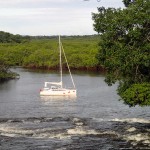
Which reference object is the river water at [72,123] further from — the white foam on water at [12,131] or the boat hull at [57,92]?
the boat hull at [57,92]

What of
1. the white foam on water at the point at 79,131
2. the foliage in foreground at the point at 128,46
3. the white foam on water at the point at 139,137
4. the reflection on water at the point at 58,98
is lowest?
the reflection on water at the point at 58,98

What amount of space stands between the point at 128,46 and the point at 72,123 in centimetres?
1347

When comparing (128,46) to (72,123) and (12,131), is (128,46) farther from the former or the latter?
(12,131)

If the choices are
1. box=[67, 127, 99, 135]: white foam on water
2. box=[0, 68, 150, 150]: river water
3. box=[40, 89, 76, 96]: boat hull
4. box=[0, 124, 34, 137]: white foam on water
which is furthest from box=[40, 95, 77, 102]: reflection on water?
box=[67, 127, 99, 135]: white foam on water

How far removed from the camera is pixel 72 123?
46656 mm

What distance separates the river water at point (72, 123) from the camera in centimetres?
3703

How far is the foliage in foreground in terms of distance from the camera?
35531 mm

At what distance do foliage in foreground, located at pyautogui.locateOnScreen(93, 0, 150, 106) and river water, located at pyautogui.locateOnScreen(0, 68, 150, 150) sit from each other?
4.36m

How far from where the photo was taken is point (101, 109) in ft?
191

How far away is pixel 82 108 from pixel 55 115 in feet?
22.8

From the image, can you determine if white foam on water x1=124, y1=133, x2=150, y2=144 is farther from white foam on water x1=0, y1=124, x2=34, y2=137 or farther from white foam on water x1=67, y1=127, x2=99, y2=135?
white foam on water x1=0, y1=124, x2=34, y2=137

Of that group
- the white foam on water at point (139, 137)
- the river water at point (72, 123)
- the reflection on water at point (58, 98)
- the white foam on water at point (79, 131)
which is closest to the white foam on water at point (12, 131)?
the river water at point (72, 123)

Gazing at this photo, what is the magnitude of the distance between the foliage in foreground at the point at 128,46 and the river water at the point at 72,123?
14.3ft

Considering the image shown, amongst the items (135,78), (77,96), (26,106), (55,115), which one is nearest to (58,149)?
(135,78)
